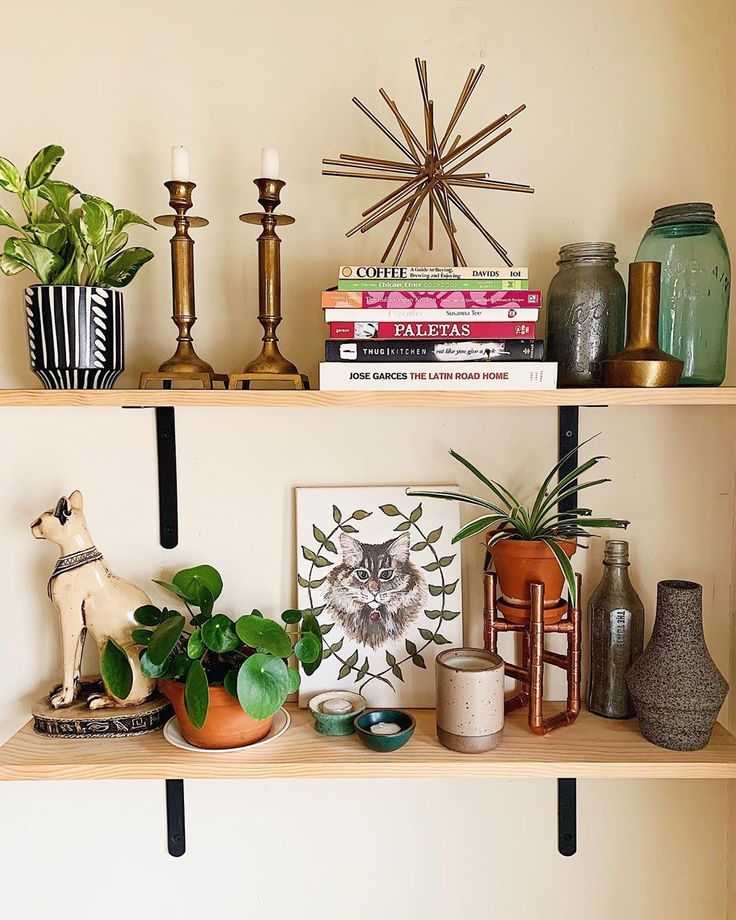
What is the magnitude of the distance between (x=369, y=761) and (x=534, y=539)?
37 centimetres

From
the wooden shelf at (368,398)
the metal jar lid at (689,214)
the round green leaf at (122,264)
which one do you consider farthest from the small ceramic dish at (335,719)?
the metal jar lid at (689,214)

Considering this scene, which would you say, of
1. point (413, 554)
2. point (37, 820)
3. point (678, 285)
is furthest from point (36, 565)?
A: point (678, 285)

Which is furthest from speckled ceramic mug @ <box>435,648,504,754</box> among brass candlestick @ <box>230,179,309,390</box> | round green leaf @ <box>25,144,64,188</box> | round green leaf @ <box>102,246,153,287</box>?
round green leaf @ <box>25,144,64,188</box>

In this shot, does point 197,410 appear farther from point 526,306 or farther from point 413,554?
point 526,306

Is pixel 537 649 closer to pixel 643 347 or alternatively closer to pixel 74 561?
pixel 643 347

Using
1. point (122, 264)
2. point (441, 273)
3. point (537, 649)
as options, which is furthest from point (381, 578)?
point (122, 264)

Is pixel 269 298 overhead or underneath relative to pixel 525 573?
overhead

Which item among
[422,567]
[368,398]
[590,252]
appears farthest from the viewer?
[422,567]

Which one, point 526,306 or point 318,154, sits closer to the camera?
point 526,306

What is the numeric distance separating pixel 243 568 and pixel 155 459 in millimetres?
215

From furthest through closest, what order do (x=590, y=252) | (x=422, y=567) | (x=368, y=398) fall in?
1. (x=422, y=567)
2. (x=590, y=252)
3. (x=368, y=398)

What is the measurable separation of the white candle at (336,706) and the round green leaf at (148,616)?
271 mm

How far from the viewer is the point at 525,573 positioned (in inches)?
42.5
